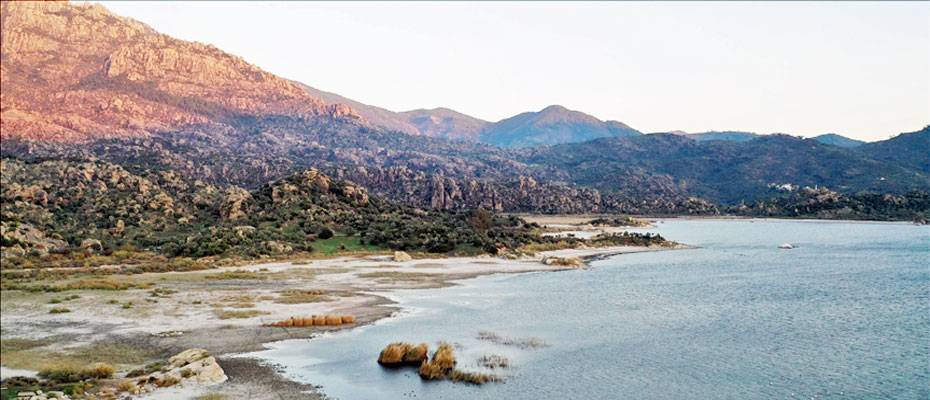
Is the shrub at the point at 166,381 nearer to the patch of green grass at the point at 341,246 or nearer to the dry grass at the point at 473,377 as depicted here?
the dry grass at the point at 473,377

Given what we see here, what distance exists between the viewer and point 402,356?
35031 mm

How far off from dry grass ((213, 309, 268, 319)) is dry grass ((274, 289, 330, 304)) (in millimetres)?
4961

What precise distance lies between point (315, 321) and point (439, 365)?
594 inches

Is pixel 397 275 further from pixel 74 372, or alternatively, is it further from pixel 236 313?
pixel 74 372

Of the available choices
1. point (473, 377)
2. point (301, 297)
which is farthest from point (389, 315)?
point (473, 377)

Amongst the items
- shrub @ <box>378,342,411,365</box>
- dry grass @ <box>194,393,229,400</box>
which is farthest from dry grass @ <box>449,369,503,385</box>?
dry grass @ <box>194,393,229,400</box>

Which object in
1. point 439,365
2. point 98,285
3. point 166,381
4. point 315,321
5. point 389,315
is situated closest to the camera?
point 166,381

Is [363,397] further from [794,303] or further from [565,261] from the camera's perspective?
[565,261]

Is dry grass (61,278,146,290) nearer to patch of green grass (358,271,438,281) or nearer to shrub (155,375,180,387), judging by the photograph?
patch of green grass (358,271,438,281)

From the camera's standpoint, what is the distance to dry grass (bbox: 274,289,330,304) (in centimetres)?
5434

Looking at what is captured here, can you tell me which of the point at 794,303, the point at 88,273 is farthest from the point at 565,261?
the point at 88,273

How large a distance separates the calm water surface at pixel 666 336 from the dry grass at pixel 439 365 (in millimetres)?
729

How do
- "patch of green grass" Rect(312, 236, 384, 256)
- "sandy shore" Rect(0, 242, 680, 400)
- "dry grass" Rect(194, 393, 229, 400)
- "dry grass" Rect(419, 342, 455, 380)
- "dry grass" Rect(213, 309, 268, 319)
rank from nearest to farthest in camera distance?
"dry grass" Rect(194, 393, 229, 400) < "dry grass" Rect(419, 342, 455, 380) < "sandy shore" Rect(0, 242, 680, 400) < "dry grass" Rect(213, 309, 268, 319) < "patch of green grass" Rect(312, 236, 384, 256)

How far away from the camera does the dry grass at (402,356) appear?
34719 millimetres
